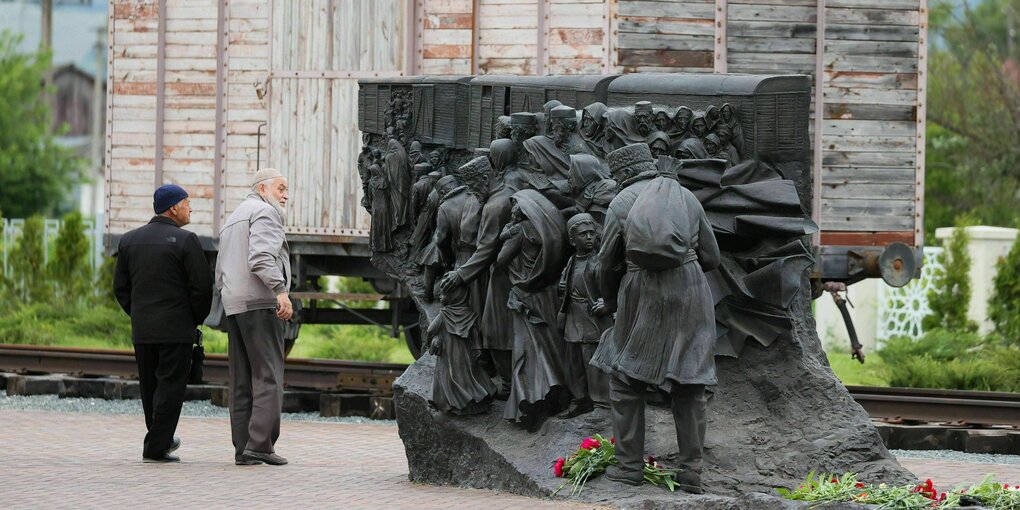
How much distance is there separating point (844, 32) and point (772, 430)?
697 cm

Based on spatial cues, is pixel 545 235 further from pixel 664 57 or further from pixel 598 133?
pixel 664 57


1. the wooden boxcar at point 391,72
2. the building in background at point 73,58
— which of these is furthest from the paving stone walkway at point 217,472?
the building in background at point 73,58

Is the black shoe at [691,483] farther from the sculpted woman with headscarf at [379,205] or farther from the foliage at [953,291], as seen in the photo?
the foliage at [953,291]

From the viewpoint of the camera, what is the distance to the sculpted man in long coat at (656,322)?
30.5 ft

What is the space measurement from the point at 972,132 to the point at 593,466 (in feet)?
83.7

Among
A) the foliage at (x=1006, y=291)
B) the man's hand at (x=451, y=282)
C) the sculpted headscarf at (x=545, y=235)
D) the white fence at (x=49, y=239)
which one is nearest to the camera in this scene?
the sculpted headscarf at (x=545, y=235)

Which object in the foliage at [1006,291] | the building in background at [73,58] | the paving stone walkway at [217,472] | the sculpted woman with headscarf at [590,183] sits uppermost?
the building in background at [73,58]

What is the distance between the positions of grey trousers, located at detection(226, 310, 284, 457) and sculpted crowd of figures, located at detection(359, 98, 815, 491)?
1083 mm

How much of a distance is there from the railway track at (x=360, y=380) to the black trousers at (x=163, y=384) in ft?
15.0

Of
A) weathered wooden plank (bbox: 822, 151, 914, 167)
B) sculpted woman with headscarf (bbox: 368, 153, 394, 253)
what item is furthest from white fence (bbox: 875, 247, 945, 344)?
sculpted woman with headscarf (bbox: 368, 153, 394, 253)

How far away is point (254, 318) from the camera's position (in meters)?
11.2

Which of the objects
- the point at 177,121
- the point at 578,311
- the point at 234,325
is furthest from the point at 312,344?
the point at 578,311

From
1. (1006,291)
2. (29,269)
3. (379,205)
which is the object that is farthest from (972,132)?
(379,205)

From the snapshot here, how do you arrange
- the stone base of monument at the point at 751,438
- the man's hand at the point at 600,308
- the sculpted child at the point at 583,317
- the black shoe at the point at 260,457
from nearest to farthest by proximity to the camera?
the stone base of monument at the point at 751,438 → the man's hand at the point at 600,308 → the sculpted child at the point at 583,317 → the black shoe at the point at 260,457
